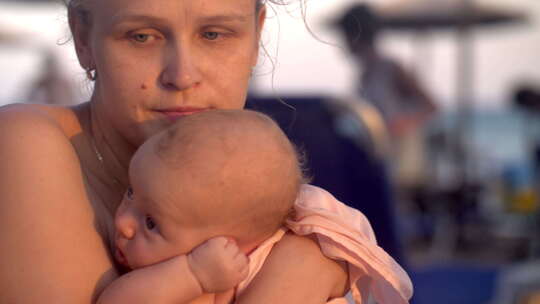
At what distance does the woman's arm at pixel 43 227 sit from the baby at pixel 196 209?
49 millimetres

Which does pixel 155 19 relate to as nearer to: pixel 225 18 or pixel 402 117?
pixel 225 18

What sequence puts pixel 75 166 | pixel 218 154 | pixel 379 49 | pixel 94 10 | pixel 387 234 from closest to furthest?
pixel 218 154, pixel 75 166, pixel 94 10, pixel 387 234, pixel 379 49

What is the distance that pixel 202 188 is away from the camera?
1.17 meters

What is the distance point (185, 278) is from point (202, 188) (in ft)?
0.46

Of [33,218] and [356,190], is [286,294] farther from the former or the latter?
[356,190]

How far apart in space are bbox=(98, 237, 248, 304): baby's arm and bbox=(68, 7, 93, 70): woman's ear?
1.77 ft

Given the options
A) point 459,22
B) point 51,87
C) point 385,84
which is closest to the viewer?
point 385,84

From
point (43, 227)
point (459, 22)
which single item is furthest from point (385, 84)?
point (459, 22)

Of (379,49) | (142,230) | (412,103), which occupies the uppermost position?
(142,230)

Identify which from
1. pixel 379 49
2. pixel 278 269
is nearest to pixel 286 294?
pixel 278 269

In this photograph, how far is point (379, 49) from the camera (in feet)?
17.6

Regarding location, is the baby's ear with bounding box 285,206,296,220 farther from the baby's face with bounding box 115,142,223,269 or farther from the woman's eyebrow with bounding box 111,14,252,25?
the woman's eyebrow with bounding box 111,14,252,25

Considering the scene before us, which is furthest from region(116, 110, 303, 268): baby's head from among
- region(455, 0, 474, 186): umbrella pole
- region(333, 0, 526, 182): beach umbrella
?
region(333, 0, 526, 182): beach umbrella

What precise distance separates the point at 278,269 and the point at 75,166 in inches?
15.6
